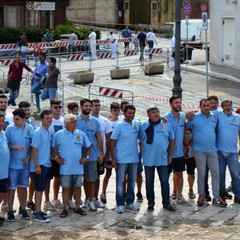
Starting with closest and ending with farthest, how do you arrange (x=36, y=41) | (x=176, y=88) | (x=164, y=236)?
(x=164, y=236), (x=176, y=88), (x=36, y=41)

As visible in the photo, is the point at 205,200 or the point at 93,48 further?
the point at 93,48

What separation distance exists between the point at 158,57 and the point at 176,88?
18040mm

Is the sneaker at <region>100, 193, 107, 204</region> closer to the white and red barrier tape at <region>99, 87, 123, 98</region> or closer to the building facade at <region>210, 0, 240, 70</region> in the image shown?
the white and red barrier tape at <region>99, 87, 123, 98</region>

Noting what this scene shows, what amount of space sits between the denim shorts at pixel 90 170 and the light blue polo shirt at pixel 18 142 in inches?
43.2

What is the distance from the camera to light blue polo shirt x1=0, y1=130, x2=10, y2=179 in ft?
37.0

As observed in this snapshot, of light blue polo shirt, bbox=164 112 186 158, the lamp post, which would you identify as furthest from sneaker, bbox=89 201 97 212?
the lamp post

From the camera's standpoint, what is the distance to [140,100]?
24625 millimetres

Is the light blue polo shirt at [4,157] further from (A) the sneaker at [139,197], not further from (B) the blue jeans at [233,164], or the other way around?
(B) the blue jeans at [233,164]

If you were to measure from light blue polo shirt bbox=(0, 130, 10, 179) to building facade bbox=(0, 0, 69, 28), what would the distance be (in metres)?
36.2

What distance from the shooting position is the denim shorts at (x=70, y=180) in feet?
38.7

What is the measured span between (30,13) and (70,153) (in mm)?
36988

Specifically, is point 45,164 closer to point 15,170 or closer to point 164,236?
point 15,170

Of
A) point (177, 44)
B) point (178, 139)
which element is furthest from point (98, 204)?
point (177, 44)

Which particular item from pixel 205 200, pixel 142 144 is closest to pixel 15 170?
pixel 142 144
